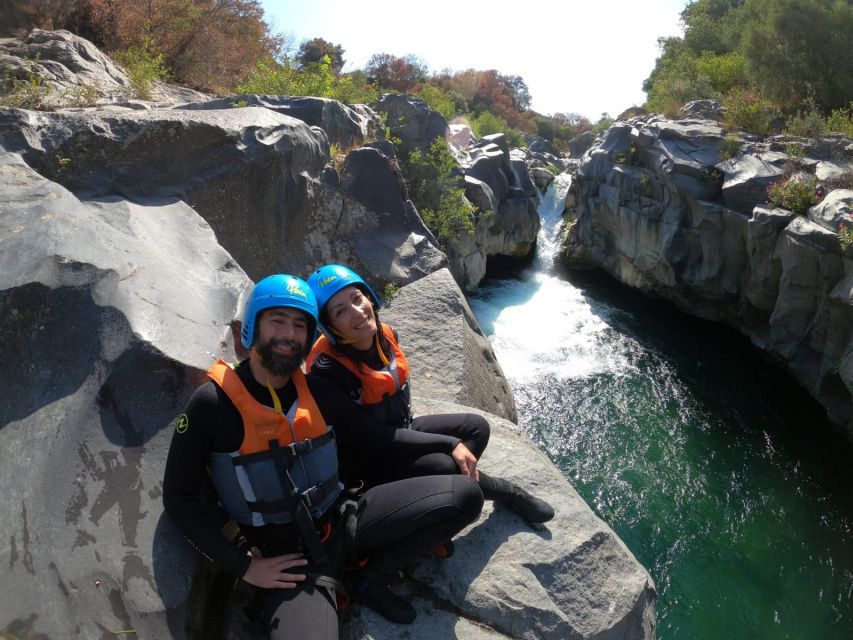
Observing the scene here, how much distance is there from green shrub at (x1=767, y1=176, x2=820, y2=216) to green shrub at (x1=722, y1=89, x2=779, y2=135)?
3.75 metres

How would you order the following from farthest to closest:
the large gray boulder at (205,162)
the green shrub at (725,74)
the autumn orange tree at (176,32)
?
the green shrub at (725,74) < the autumn orange tree at (176,32) < the large gray boulder at (205,162)

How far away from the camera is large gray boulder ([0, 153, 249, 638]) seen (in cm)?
248

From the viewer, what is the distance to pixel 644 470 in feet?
30.0

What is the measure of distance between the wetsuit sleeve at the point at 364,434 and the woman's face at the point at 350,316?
1.37 feet

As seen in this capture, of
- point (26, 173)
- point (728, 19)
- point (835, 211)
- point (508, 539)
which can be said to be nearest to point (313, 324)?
point (508, 539)

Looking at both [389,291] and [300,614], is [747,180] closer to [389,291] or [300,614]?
[389,291]

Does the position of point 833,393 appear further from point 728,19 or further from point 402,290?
point 728,19

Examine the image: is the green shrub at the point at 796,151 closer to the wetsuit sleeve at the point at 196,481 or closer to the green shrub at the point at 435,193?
the green shrub at the point at 435,193

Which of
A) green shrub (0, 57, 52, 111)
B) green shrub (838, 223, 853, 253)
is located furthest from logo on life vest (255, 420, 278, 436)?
green shrub (838, 223, 853, 253)

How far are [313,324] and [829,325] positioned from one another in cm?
1177

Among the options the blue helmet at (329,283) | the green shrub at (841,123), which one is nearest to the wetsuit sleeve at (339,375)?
the blue helmet at (329,283)

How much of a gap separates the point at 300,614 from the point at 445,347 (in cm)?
410

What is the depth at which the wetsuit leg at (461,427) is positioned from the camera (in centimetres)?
368

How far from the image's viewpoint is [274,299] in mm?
2754
